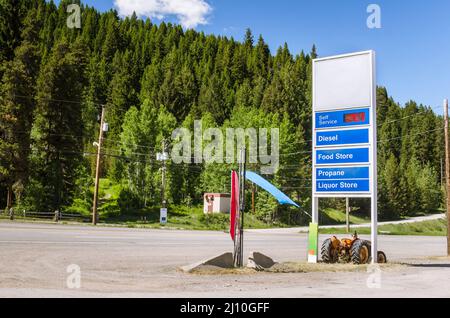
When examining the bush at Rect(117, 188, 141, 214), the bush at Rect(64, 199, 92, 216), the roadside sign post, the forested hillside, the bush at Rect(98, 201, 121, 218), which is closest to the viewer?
the roadside sign post

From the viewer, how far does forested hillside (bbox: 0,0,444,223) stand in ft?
154

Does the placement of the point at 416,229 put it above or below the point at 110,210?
below

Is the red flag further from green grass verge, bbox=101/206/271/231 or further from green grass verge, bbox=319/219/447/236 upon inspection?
green grass verge, bbox=319/219/447/236

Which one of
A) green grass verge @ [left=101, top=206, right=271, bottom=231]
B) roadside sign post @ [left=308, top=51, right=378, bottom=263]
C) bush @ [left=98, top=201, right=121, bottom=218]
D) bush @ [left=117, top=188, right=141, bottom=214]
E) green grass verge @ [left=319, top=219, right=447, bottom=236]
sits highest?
roadside sign post @ [left=308, top=51, right=378, bottom=263]

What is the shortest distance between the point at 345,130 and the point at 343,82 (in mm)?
1852

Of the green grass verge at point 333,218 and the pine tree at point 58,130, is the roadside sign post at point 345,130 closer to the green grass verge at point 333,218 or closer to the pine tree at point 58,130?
the pine tree at point 58,130

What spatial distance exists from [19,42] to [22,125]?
528 inches

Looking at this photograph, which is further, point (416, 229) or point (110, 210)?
point (416, 229)

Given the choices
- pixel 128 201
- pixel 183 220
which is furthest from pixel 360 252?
pixel 128 201

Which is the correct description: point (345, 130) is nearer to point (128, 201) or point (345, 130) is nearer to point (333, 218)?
point (128, 201)

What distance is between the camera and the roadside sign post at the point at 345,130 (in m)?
16.7

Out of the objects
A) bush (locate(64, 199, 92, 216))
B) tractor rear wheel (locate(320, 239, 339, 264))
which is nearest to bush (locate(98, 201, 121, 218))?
bush (locate(64, 199, 92, 216))

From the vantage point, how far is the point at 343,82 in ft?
57.7
